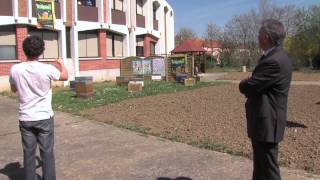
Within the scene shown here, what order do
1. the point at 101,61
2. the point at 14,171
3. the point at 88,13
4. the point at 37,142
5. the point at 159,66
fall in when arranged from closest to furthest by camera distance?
1. the point at 37,142
2. the point at 14,171
3. the point at 159,66
4. the point at 88,13
5. the point at 101,61

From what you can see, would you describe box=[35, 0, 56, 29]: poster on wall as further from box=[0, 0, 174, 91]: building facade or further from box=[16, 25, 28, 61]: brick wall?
box=[16, 25, 28, 61]: brick wall

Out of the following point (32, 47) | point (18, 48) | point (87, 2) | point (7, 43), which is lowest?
point (32, 47)

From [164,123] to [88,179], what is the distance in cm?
457

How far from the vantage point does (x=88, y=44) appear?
30.2 metres

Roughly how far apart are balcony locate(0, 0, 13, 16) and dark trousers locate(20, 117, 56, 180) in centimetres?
1895

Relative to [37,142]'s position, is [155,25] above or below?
above

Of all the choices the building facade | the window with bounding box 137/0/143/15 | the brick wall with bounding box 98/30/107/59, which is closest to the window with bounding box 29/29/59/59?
the building facade

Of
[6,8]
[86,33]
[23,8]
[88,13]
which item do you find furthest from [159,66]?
[6,8]

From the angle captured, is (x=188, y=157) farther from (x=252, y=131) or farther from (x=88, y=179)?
(x=252, y=131)

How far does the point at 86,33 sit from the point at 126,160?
77.4ft

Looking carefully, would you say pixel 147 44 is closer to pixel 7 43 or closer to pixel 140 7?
pixel 140 7

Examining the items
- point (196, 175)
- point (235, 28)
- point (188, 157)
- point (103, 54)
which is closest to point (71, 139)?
point (188, 157)

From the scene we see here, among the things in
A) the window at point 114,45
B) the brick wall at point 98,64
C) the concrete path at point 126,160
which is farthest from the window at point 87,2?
the concrete path at point 126,160

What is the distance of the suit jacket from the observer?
450cm
